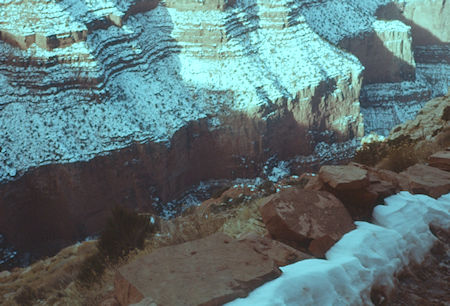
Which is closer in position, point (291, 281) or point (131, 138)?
point (291, 281)

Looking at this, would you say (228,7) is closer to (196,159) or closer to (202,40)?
(202,40)

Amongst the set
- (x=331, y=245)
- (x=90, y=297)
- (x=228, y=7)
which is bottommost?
(x=90, y=297)

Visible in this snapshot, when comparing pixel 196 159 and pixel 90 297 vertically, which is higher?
pixel 90 297

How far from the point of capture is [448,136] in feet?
34.4

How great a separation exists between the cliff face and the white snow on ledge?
2735cm

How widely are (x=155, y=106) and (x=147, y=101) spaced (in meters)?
0.89

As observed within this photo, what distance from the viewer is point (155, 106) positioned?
36.5 meters

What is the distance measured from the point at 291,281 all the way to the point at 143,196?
30.0 meters

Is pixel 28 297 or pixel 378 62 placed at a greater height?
pixel 28 297

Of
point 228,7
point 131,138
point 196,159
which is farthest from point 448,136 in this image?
point 228,7

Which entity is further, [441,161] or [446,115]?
[446,115]

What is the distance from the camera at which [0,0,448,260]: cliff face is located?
2927 cm

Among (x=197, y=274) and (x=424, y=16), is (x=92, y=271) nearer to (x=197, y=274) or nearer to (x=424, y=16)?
(x=197, y=274)

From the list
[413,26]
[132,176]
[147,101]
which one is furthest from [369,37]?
[132,176]
